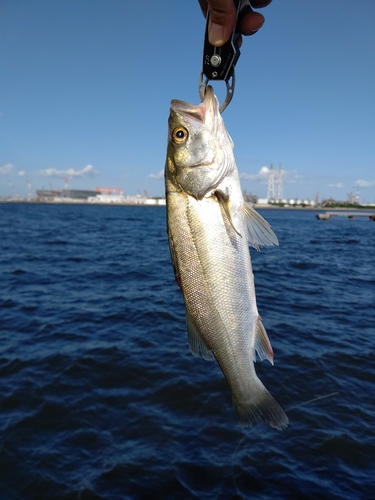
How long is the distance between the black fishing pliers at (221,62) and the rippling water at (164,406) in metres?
4.99

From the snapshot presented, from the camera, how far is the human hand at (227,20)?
2.64 m

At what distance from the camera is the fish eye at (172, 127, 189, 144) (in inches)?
111

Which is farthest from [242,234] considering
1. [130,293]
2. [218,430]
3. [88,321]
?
[130,293]

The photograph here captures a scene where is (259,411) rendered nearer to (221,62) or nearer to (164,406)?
(221,62)

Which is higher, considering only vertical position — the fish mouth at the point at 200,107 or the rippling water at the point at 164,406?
the fish mouth at the point at 200,107

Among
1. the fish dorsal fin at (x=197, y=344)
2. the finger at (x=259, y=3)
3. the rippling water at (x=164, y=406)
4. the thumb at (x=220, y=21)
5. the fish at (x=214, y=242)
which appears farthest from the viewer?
the rippling water at (x=164, y=406)

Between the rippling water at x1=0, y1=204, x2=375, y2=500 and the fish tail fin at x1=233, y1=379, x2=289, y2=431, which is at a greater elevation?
the fish tail fin at x1=233, y1=379, x2=289, y2=431

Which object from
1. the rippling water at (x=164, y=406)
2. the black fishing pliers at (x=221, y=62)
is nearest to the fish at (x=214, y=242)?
the black fishing pliers at (x=221, y=62)

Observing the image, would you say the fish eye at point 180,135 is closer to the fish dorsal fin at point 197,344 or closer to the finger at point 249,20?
the finger at point 249,20

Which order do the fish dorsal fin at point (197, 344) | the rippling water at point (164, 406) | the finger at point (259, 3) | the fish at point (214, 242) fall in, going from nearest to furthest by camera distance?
1. the fish at point (214, 242)
2. the fish dorsal fin at point (197, 344)
3. the finger at point (259, 3)
4. the rippling water at point (164, 406)

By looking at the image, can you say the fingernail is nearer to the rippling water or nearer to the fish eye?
the fish eye

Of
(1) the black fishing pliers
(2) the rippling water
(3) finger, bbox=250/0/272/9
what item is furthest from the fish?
(2) the rippling water

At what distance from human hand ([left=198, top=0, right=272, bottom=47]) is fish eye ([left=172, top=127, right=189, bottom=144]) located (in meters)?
0.80

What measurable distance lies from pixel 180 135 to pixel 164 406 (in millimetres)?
5426
